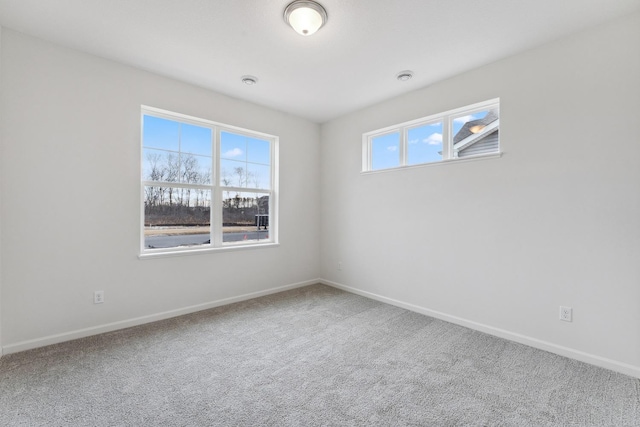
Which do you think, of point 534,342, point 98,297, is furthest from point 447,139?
point 98,297

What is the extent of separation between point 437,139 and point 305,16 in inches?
80.1

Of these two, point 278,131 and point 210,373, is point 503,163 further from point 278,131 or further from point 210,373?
point 210,373

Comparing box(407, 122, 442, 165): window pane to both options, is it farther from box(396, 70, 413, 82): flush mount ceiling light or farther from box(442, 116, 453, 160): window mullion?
box(396, 70, 413, 82): flush mount ceiling light

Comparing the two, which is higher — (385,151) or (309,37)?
(309,37)

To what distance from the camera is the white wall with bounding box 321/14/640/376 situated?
2.15m

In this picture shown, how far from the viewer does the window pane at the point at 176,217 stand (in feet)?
10.3

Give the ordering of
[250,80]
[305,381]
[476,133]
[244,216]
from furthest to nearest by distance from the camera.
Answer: [244,216], [250,80], [476,133], [305,381]

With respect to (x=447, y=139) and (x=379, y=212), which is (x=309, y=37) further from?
(x=379, y=212)

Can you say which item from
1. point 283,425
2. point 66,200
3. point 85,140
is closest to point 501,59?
point 283,425

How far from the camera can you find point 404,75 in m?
3.03

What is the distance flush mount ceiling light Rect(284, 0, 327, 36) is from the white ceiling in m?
0.05

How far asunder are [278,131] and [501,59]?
278cm

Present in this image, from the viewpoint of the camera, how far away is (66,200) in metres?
2.57

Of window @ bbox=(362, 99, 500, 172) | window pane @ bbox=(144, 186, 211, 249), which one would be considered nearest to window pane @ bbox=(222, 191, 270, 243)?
window pane @ bbox=(144, 186, 211, 249)
